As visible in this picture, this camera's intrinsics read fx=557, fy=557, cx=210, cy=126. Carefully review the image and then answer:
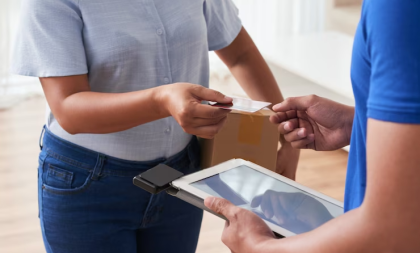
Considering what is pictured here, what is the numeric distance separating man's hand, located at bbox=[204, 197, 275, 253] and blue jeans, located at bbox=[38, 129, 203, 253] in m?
0.35

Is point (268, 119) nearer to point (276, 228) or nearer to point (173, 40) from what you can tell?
point (173, 40)

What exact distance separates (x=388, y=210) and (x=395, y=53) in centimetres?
16

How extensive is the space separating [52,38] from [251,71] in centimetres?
50

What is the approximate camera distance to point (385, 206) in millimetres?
565

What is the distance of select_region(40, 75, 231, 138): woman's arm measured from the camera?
0.96m

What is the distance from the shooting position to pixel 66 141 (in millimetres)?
1134

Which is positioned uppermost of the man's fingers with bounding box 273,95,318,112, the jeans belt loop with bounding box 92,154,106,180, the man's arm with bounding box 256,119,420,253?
the man's arm with bounding box 256,119,420,253

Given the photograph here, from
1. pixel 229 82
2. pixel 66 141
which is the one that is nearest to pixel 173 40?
pixel 66 141

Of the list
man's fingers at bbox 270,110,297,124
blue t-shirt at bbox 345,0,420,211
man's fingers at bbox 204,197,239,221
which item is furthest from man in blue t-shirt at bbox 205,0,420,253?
man's fingers at bbox 270,110,297,124

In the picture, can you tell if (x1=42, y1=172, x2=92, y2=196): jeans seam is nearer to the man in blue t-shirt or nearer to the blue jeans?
the blue jeans

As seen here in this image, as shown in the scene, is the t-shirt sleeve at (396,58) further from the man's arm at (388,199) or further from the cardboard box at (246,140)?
the cardboard box at (246,140)

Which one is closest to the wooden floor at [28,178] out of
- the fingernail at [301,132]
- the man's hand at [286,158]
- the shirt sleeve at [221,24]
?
the man's hand at [286,158]

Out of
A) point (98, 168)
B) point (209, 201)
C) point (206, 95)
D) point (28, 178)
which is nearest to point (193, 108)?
point (206, 95)

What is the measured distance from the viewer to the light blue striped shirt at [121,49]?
102 centimetres
